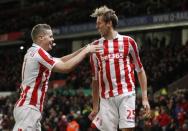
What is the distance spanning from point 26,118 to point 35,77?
0.55 metres

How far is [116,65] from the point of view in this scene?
673 cm

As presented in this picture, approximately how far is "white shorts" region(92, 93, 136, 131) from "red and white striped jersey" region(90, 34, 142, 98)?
8 cm

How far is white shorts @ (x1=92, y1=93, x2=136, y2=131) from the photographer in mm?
6652

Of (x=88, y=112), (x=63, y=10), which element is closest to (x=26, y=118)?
(x=88, y=112)

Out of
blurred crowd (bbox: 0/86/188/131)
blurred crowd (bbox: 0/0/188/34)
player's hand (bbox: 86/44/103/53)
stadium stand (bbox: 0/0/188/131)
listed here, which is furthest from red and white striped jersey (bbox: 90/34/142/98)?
blurred crowd (bbox: 0/0/188/34)

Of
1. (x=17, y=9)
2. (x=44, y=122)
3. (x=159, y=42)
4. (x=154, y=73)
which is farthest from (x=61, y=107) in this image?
(x=17, y=9)

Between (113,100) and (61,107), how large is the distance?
12.8 m

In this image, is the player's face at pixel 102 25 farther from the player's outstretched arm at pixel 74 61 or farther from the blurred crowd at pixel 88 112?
the blurred crowd at pixel 88 112

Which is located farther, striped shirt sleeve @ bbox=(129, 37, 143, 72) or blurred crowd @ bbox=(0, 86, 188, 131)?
blurred crowd @ bbox=(0, 86, 188, 131)

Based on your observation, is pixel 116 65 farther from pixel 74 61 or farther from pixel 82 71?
pixel 82 71

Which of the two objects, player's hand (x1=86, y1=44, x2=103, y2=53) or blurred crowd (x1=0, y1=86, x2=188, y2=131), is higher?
player's hand (x1=86, y1=44, x2=103, y2=53)

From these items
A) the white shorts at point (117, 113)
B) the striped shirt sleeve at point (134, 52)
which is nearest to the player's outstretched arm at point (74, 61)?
the striped shirt sleeve at point (134, 52)

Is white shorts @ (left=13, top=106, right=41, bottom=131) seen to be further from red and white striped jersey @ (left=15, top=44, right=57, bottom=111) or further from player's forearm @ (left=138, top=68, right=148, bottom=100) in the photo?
player's forearm @ (left=138, top=68, right=148, bottom=100)

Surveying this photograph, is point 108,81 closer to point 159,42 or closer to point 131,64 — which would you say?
point 131,64
